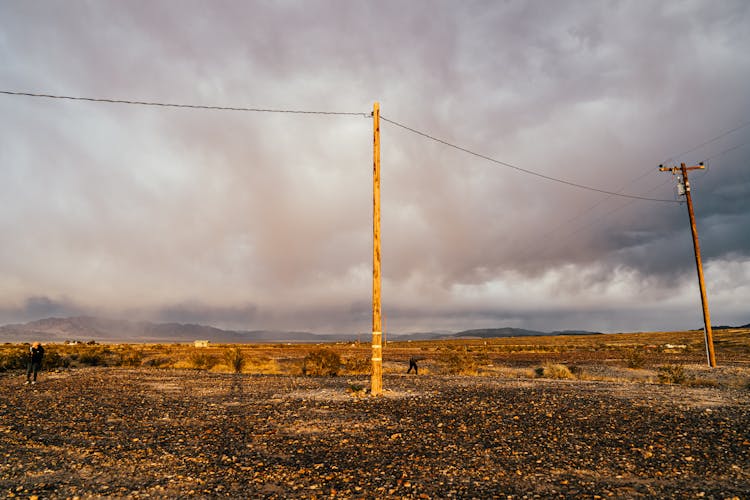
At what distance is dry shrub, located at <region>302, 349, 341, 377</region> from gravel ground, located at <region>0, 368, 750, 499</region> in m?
13.3

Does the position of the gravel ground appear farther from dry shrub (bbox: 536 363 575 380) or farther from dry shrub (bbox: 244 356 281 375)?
dry shrub (bbox: 244 356 281 375)

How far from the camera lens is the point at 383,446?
9.71 meters

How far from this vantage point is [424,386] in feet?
65.2

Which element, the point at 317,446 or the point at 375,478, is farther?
the point at 317,446

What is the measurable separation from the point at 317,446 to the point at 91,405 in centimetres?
1079

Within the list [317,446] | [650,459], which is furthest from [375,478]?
[650,459]

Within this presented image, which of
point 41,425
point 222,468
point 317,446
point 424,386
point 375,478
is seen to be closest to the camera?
point 375,478

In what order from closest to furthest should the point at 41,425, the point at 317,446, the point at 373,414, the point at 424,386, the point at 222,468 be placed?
1. the point at 222,468
2. the point at 317,446
3. the point at 41,425
4. the point at 373,414
5. the point at 424,386

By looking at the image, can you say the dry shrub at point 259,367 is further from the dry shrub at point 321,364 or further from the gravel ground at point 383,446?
the gravel ground at point 383,446

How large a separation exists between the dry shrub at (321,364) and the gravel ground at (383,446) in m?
13.3

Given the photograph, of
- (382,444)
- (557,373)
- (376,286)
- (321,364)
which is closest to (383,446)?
(382,444)

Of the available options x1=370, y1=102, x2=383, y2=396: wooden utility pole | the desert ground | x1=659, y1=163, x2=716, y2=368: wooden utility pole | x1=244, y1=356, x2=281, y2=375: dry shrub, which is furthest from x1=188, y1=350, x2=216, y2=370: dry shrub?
x1=659, y1=163, x2=716, y2=368: wooden utility pole

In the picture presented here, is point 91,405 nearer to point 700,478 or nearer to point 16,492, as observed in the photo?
point 16,492

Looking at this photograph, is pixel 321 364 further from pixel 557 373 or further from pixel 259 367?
pixel 557 373
